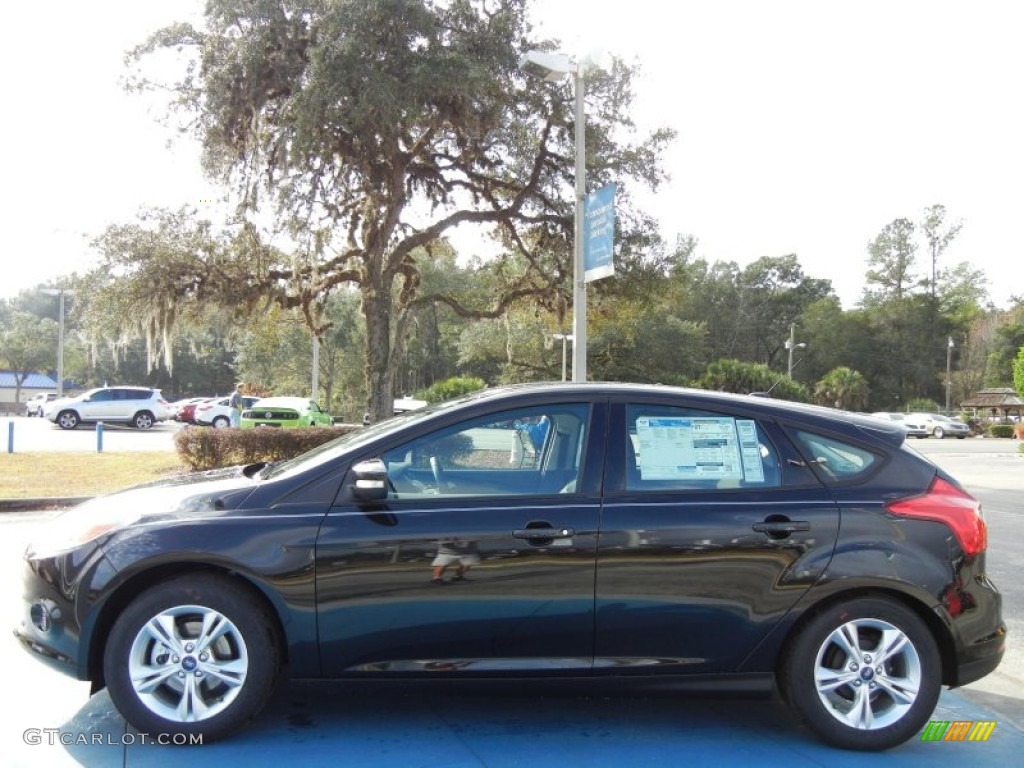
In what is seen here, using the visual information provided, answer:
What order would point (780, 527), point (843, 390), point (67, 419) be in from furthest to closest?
1. point (843, 390)
2. point (67, 419)
3. point (780, 527)

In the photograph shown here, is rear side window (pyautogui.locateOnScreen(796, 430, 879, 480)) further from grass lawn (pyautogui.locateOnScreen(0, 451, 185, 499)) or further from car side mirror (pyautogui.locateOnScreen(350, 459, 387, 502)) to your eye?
grass lawn (pyautogui.locateOnScreen(0, 451, 185, 499))

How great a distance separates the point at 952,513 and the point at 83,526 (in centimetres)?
394

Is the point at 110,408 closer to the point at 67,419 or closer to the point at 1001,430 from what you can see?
the point at 67,419

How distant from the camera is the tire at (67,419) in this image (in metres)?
31.2

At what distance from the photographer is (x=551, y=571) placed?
361 cm

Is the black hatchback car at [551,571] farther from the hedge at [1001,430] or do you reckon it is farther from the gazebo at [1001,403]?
the gazebo at [1001,403]

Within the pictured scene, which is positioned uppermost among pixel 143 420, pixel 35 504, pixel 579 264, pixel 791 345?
pixel 791 345

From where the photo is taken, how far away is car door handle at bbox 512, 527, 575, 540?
3.62m

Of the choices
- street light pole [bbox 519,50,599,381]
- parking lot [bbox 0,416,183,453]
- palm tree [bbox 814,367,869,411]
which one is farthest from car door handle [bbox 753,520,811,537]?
palm tree [bbox 814,367,869,411]

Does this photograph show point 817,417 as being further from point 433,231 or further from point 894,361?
point 894,361

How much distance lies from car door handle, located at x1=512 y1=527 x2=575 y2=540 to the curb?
9345mm

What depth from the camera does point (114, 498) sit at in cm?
399

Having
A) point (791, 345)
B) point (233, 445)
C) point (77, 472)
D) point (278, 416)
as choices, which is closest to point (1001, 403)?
point (791, 345)

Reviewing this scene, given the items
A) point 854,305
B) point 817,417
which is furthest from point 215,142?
point 854,305
